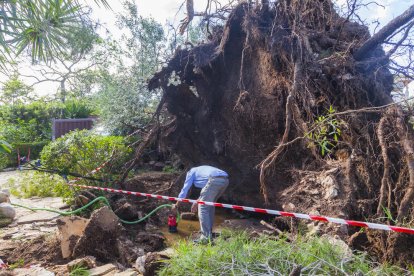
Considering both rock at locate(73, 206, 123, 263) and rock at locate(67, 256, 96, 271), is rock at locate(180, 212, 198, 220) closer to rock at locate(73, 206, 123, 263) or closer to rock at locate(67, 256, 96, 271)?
rock at locate(73, 206, 123, 263)

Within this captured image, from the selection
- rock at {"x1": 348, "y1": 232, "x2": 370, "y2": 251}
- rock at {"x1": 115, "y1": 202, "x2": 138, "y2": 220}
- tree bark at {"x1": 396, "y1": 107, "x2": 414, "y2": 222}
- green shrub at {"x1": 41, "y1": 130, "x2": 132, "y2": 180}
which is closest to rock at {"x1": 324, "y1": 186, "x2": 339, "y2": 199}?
rock at {"x1": 348, "y1": 232, "x2": 370, "y2": 251}

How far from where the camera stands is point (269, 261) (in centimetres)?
260

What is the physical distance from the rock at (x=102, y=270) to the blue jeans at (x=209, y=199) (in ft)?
4.75

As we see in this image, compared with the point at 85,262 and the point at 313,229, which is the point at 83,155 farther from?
the point at 313,229

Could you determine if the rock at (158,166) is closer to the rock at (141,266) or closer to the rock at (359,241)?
the rock at (141,266)

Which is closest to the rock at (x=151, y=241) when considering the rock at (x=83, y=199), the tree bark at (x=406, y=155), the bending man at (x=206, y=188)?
the bending man at (x=206, y=188)

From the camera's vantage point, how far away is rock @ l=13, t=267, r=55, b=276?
3.86 metres

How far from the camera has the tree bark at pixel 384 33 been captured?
15.7ft

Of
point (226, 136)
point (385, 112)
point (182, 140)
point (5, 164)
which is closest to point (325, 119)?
point (385, 112)

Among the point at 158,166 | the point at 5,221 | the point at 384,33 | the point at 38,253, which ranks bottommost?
→ the point at 38,253

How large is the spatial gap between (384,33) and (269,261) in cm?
410

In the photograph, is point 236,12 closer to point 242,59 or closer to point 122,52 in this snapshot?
point 242,59

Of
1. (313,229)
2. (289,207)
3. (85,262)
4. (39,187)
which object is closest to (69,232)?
(85,262)

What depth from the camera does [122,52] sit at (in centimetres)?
1124
